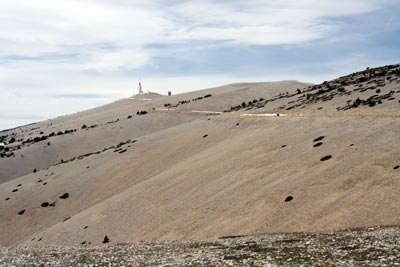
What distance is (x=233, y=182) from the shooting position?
49.8 m

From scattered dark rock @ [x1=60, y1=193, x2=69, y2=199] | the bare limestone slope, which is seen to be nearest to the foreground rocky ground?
the bare limestone slope

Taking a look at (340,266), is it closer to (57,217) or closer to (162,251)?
(162,251)

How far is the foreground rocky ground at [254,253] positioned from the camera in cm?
2467

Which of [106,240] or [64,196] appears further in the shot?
[64,196]

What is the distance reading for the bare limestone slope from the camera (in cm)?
3800

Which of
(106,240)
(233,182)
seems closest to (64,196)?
(106,240)

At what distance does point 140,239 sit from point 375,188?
19.5 meters

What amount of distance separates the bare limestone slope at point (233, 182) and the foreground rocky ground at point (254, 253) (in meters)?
3.67

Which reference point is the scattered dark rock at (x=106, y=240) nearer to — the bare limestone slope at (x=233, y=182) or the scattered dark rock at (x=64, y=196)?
the bare limestone slope at (x=233, y=182)

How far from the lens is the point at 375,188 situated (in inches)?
1457

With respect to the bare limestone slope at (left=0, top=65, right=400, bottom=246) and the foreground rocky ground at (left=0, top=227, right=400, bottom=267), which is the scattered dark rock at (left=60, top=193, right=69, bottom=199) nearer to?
the bare limestone slope at (left=0, top=65, right=400, bottom=246)

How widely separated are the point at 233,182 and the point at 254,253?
72.5 ft

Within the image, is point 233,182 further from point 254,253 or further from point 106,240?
point 254,253

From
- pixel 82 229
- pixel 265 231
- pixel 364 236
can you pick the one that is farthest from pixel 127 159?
pixel 364 236
